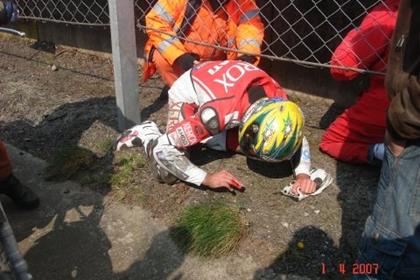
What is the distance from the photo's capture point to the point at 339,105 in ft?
13.6

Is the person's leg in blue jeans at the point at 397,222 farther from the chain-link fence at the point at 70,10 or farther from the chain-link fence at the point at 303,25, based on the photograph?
the chain-link fence at the point at 70,10

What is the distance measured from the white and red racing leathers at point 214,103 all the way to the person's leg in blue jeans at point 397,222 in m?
1.15

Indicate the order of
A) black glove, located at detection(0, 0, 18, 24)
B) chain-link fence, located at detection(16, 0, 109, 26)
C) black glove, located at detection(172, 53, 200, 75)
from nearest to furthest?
black glove, located at detection(0, 0, 18, 24), black glove, located at detection(172, 53, 200, 75), chain-link fence, located at detection(16, 0, 109, 26)

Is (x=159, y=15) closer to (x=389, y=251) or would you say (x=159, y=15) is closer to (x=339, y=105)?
(x=339, y=105)

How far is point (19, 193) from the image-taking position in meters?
2.98

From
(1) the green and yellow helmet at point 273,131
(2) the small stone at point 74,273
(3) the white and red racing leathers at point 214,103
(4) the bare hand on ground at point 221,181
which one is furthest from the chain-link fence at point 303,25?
(2) the small stone at point 74,273

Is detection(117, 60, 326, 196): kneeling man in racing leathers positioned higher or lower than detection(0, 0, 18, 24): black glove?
lower

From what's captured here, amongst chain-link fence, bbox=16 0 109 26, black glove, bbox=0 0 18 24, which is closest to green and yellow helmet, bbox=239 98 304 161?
black glove, bbox=0 0 18 24

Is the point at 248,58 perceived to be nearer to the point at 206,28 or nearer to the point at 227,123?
the point at 206,28

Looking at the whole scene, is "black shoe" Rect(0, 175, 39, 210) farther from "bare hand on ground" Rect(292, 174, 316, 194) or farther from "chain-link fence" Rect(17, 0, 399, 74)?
"bare hand on ground" Rect(292, 174, 316, 194)

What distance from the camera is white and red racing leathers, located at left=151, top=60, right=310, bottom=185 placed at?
3072 millimetres

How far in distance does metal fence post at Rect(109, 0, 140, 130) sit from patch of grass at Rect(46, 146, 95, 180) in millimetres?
392

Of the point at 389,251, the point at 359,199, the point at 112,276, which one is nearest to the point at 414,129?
the point at 389,251

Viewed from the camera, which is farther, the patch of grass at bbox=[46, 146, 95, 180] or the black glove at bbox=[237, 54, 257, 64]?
the black glove at bbox=[237, 54, 257, 64]
